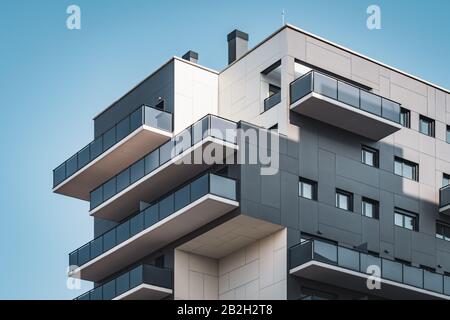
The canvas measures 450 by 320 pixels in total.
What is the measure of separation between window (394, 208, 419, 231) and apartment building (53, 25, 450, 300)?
0.06 metres

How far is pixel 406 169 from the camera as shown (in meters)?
57.9

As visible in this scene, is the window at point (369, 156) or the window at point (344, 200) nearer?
the window at point (344, 200)

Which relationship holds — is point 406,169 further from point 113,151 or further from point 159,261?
point 113,151

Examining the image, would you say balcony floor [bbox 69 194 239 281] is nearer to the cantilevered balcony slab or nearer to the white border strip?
the cantilevered balcony slab

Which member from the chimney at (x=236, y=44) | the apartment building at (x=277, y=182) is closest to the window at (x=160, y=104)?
the apartment building at (x=277, y=182)

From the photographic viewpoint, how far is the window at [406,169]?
5744cm

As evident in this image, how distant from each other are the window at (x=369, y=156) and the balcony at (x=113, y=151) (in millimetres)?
9398

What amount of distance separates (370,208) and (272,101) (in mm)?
6951

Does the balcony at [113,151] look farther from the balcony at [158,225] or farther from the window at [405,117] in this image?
the window at [405,117]

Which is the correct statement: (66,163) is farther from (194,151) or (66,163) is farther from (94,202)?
(194,151)

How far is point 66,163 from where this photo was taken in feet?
205

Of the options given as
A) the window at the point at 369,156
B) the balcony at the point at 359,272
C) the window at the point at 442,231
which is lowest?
the balcony at the point at 359,272

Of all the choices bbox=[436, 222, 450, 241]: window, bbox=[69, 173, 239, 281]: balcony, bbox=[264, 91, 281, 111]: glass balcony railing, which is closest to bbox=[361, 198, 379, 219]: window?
bbox=[436, 222, 450, 241]: window
